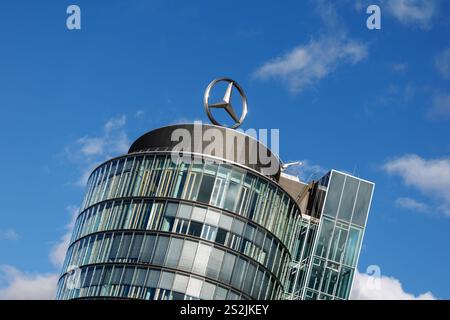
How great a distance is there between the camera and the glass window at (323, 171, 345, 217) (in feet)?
258

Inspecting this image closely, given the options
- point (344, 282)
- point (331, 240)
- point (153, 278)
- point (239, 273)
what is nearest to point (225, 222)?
point (239, 273)

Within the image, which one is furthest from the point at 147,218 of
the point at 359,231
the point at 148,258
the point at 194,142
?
the point at 359,231

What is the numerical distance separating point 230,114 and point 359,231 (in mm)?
18119

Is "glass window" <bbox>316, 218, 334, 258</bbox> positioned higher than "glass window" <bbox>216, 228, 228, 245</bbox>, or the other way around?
"glass window" <bbox>316, 218, 334, 258</bbox>

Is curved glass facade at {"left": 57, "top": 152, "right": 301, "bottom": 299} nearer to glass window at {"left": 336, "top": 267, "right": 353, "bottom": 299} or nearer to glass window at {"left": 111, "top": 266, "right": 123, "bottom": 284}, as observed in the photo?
glass window at {"left": 111, "top": 266, "right": 123, "bottom": 284}

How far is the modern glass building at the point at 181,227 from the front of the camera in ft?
215

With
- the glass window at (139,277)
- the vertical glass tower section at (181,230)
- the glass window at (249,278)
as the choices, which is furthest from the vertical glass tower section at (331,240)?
the glass window at (139,277)

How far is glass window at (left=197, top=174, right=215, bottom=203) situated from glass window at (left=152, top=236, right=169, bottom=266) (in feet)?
14.6

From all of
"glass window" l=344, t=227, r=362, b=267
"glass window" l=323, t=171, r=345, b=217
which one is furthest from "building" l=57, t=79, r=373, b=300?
"glass window" l=344, t=227, r=362, b=267

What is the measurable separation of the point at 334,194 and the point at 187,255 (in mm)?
19679

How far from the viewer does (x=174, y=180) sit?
6800 cm

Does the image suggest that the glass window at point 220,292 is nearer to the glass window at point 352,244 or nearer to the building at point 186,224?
the building at point 186,224
